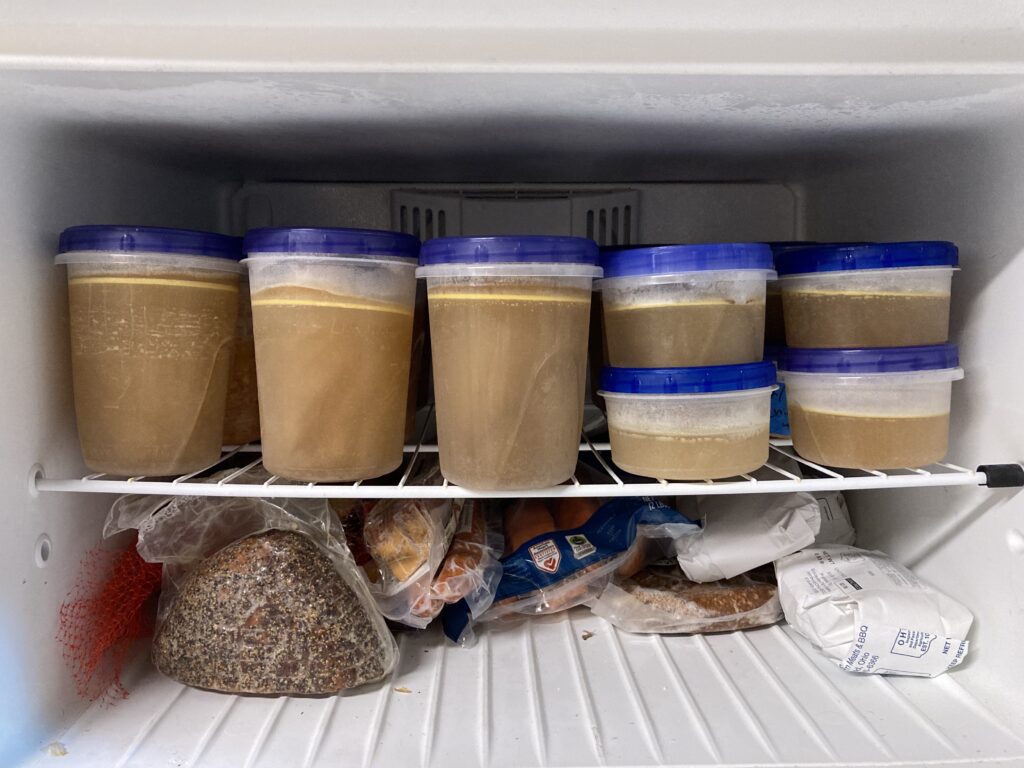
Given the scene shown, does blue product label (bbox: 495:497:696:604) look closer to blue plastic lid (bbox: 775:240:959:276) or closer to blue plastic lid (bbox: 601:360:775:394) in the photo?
blue plastic lid (bbox: 601:360:775:394)

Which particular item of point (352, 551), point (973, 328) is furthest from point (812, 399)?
point (352, 551)

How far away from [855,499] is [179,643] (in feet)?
3.69

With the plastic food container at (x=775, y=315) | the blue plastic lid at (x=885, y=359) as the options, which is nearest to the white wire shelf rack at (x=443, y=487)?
the blue plastic lid at (x=885, y=359)

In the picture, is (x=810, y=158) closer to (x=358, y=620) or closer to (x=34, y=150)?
(x=358, y=620)

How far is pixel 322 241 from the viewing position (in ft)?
2.59

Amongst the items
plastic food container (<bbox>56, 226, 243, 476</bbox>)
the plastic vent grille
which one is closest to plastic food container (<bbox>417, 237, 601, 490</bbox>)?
plastic food container (<bbox>56, 226, 243, 476</bbox>)

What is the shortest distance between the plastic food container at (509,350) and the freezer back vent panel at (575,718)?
1.02 ft

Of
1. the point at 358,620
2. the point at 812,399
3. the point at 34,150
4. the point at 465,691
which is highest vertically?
the point at 34,150

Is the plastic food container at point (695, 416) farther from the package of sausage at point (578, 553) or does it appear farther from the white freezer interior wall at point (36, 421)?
the white freezer interior wall at point (36, 421)

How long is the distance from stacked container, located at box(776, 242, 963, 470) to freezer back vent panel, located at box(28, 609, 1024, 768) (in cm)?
32

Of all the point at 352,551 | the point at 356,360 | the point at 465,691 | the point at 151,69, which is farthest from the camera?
the point at 352,551

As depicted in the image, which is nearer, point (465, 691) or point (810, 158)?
point (465, 691)

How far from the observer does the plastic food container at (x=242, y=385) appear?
3.09ft

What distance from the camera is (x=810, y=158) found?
1.08m
